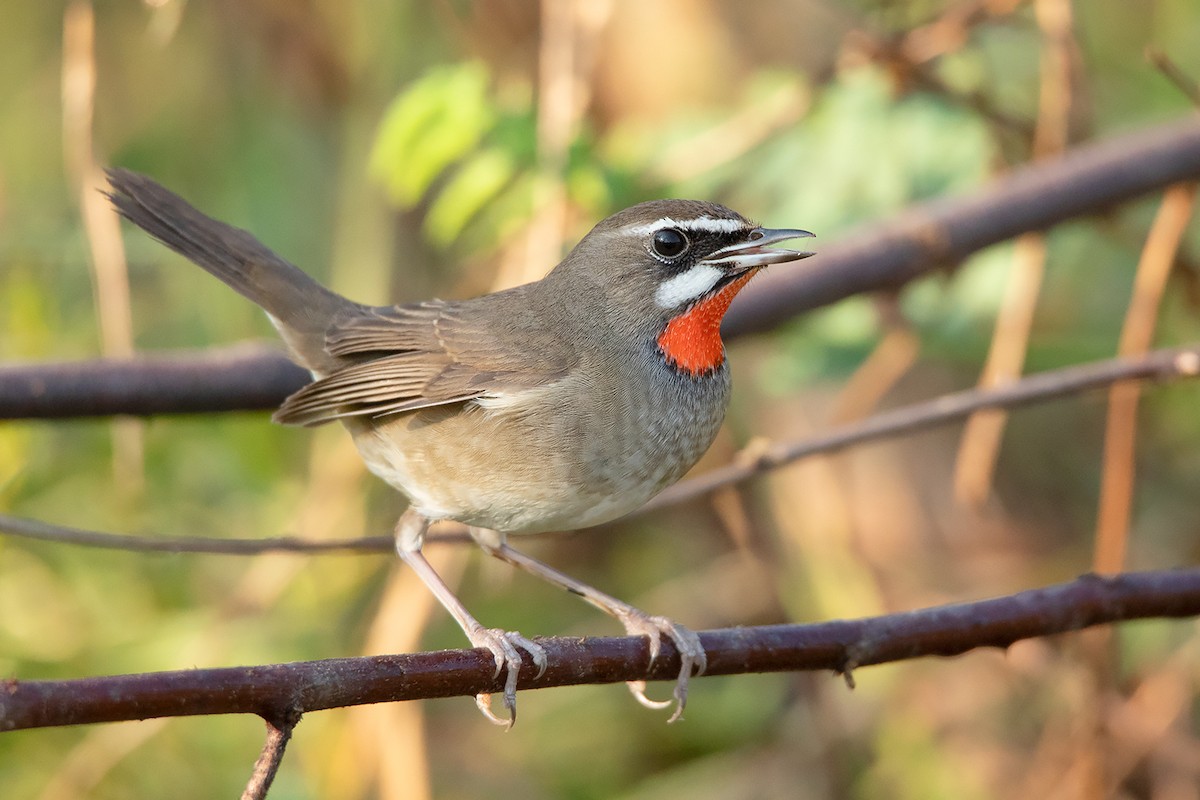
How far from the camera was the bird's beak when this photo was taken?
3992mm

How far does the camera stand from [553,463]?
4051 millimetres

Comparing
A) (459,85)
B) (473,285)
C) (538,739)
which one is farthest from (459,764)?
(459,85)

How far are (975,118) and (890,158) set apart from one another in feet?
1.52

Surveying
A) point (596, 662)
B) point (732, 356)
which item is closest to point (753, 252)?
point (596, 662)

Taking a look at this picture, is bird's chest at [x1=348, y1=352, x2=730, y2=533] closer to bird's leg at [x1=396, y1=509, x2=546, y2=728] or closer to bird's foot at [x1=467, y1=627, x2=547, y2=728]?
bird's leg at [x1=396, y1=509, x2=546, y2=728]

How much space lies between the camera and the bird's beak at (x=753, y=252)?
3.99 m

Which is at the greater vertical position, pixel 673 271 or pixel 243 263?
pixel 243 263

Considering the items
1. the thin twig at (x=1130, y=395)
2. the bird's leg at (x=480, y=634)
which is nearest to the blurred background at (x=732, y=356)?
the thin twig at (x=1130, y=395)

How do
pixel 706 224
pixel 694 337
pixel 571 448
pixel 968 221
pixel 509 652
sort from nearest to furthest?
pixel 509 652, pixel 571 448, pixel 706 224, pixel 694 337, pixel 968 221

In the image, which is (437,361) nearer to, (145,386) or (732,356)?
(145,386)

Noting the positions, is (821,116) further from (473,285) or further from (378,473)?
(378,473)

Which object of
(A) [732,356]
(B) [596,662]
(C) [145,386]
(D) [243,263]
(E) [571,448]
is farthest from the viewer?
(A) [732,356]

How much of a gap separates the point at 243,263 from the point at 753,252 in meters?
2.09

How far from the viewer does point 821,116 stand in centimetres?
660
